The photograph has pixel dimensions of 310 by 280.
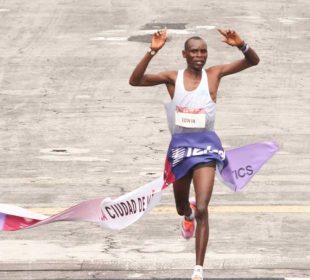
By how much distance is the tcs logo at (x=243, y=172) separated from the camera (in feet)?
37.8

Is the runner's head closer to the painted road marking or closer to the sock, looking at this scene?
the sock

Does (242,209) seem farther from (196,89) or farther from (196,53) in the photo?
(196,53)

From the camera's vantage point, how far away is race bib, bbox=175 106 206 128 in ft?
35.4

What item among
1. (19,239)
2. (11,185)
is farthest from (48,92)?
(19,239)

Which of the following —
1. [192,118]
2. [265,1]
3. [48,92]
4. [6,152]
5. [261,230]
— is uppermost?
[192,118]

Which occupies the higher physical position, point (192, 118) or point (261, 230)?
point (192, 118)

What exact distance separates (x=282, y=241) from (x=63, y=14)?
15.7 meters

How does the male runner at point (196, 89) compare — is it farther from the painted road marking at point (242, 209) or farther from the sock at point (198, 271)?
the painted road marking at point (242, 209)

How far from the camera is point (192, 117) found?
10812mm

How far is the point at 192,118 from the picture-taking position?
10.8 m

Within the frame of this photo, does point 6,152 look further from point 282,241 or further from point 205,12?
point 205,12

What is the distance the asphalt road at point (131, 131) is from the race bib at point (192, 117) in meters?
1.46

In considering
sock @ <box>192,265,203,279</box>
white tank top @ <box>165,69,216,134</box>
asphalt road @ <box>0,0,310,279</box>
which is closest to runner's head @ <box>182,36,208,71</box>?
white tank top @ <box>165,69,216,134</box>

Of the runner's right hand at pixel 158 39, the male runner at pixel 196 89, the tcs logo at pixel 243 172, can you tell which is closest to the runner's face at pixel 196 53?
the male runner at pixel 196 89
